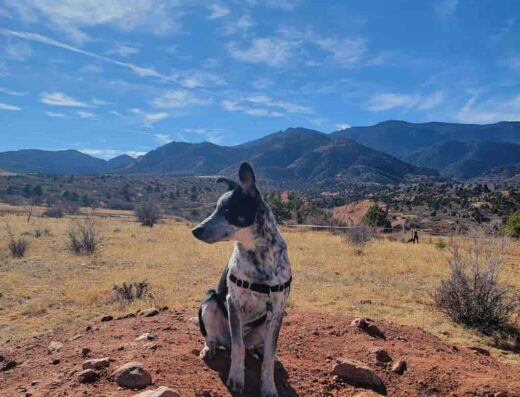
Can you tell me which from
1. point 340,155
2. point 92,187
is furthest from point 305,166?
point 92,187

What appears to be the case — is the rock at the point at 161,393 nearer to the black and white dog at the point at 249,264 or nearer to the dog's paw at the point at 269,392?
the black and white dog at the point at 249,264

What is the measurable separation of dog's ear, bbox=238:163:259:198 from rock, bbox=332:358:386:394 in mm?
2284

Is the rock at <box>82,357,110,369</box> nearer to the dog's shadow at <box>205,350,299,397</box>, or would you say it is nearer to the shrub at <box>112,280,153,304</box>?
the dog's shadow at <box>205,350,299,397</box>

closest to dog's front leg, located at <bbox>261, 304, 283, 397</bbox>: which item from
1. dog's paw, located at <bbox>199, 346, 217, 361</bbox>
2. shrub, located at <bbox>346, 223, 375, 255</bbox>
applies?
dog's paw, located at <bbox>199, 346, 217, 361</bbox>

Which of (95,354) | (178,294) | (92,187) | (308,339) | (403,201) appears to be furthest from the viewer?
(92,187)

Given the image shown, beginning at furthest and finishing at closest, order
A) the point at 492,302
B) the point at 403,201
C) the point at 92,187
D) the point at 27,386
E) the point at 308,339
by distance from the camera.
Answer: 1. the point at 92,187
2. the point at 403,201
3. the point at 492,302
4. the point at 308,339
5. the point at 27,386

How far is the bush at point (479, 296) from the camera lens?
9.09 metres

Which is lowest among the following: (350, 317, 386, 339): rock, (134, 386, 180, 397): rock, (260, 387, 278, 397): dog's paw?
(350, 317, 386, 339): rock

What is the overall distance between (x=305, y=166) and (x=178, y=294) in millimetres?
187550

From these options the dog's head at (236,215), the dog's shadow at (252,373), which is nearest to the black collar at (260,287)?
the dog's head at (236,215)

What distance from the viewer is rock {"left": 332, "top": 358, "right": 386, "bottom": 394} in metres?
Answer: 5.05

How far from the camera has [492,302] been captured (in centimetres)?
911

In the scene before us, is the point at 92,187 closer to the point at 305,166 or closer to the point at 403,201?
the point at 403,201

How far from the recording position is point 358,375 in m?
5.06
